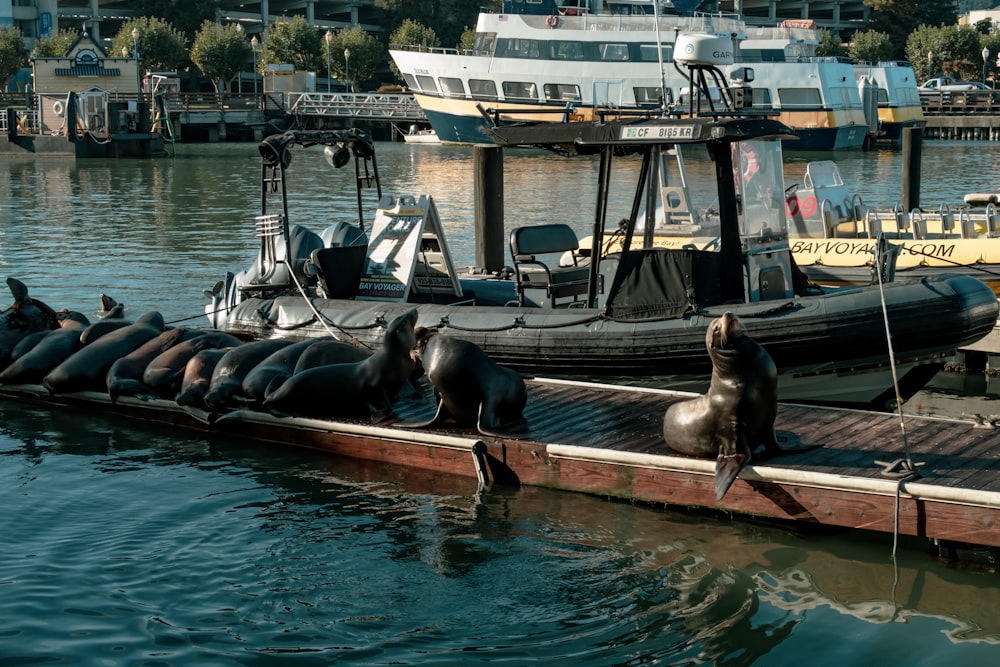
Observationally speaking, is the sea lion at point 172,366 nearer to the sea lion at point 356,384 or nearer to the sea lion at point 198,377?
the sea lion at point 198,377

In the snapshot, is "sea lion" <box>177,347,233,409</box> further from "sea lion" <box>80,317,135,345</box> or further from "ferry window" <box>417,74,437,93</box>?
"ferry window" <box>417,74,437,93</box>

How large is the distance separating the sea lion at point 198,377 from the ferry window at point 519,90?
40.2m

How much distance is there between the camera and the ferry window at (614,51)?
4953cm

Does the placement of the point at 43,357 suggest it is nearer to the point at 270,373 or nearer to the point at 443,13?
the point at 270,373

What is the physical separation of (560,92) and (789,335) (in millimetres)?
40810

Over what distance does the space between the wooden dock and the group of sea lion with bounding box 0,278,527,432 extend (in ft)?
0.65

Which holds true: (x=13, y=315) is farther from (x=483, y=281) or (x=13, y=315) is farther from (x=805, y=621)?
(x=805, y=621)

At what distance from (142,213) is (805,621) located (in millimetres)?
26480

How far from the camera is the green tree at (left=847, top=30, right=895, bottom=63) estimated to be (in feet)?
251

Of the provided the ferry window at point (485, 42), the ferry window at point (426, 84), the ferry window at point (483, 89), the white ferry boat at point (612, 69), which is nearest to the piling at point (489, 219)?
the white ferry boat at point (612, 69)

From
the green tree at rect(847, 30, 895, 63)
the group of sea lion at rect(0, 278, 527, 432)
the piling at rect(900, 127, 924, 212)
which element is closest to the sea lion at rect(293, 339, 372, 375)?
the group of sea lion at rect(0, 278, 527, 432)

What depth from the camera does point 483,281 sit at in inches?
571

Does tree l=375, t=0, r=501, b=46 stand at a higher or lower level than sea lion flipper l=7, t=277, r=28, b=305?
higher

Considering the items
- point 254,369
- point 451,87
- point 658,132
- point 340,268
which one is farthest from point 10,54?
point 658,132
